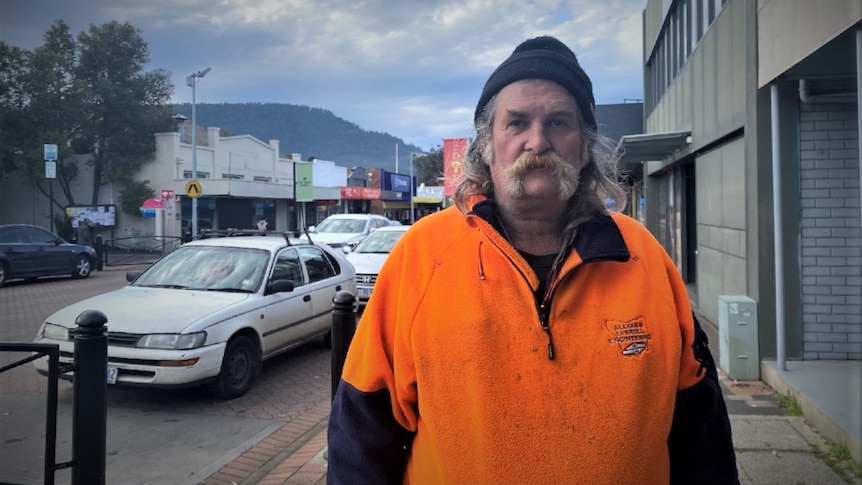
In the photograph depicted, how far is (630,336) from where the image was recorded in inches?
62.8

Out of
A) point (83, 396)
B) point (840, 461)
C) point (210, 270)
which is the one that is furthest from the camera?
point (210, 270)

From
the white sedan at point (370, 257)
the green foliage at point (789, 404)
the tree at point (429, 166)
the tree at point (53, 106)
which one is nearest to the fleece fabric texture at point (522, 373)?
the green foliage at point (789, 404)

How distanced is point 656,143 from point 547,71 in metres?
10.3

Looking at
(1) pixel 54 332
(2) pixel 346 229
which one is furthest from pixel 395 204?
(1) pixel 54 332

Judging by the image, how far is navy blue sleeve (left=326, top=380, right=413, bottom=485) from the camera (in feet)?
5.56

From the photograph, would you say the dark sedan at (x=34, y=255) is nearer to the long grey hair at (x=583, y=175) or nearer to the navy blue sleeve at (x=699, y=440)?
the long grey hair at (x=583, y=175)

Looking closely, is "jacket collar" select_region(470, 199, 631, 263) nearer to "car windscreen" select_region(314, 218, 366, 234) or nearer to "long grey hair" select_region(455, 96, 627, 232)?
"long grey hair" select_region(455, 96, 627, 232)

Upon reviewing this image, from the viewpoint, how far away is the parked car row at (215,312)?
545 cm

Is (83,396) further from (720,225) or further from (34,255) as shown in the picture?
(34,255)

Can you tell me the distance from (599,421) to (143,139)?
39.8 m

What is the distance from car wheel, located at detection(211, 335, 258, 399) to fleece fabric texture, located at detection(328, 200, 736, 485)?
15.0 feet

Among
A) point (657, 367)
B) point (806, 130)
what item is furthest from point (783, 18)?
point (657, 367)

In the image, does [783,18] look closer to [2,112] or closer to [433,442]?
[433,442]

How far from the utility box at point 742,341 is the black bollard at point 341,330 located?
4083 mm
